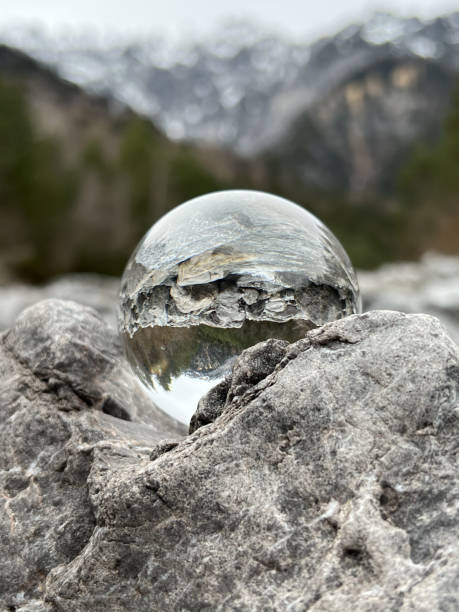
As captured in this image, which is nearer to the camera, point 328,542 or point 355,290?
point 328,542

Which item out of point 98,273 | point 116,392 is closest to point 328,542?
point 116,392

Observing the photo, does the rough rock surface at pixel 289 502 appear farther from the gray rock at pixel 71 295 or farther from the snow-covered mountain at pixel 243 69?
the snow-covered mountain at pixel 243 69

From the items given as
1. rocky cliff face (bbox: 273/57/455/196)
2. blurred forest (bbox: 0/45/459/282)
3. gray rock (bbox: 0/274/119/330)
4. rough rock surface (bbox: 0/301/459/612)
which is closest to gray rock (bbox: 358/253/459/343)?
gray rock (bbox: 0/274/119/330)

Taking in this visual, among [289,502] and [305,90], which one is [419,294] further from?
[305,90]

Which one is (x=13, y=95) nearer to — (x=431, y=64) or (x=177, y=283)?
(x=177, y=283)

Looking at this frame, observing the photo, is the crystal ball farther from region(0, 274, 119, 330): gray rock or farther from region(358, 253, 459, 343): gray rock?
region(0, 274, 119, 330): gray rock

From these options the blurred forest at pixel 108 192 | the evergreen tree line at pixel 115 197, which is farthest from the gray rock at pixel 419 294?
the blurred forest at pixel 108 192
